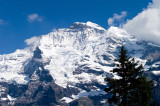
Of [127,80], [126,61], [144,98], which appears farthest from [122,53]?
[144,98]

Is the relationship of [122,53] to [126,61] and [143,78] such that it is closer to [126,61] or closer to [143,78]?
[126,61]

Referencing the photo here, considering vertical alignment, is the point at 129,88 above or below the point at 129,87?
below

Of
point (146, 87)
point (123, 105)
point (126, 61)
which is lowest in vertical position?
point (123, 105)

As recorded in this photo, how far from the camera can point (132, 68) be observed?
38.8 meters

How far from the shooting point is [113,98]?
38625 millimetres

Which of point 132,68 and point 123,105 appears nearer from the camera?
point 123,105

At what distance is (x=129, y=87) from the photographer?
37.8m

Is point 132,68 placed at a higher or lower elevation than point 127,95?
higher

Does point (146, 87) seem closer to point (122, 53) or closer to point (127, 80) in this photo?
point (127, 80)

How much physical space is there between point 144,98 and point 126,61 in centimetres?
530

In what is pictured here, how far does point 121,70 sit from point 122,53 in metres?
2.53

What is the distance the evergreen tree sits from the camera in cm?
3781

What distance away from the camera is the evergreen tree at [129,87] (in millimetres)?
37812

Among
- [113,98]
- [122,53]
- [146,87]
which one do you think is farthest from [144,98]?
[122,53]
